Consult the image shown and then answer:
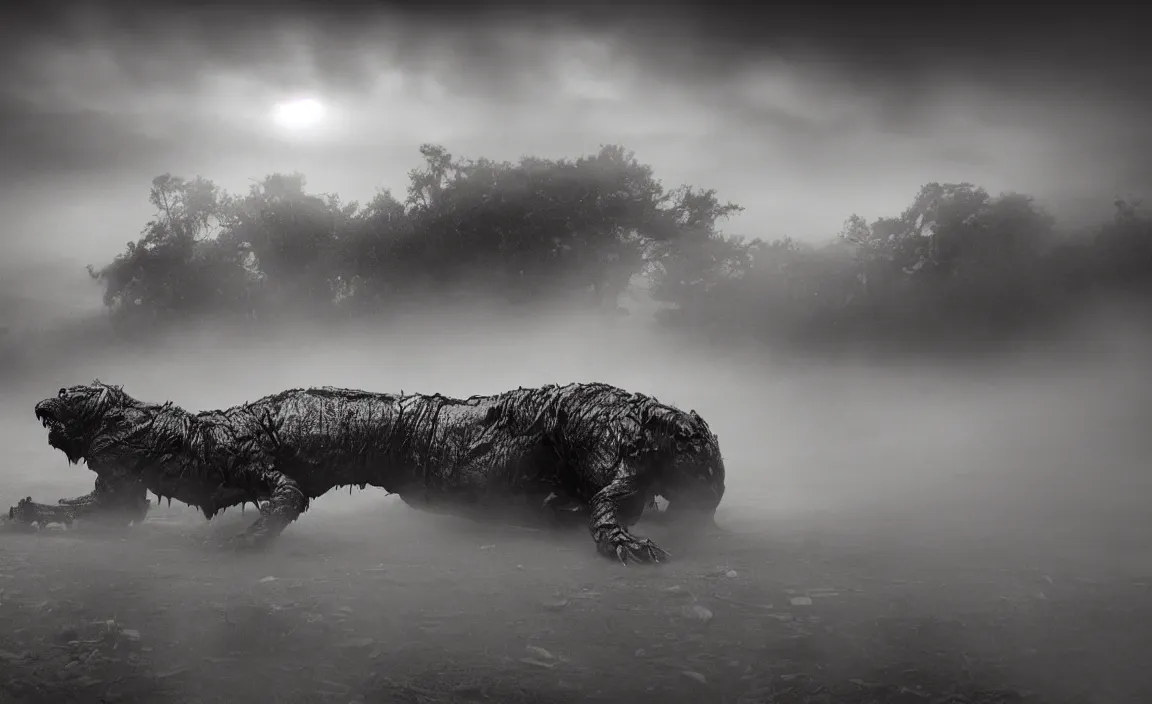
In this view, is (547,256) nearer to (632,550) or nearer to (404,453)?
(404,453)

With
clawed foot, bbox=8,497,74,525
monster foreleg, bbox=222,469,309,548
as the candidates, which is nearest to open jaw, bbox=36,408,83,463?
clawed foot, bbox=8,497,74,525

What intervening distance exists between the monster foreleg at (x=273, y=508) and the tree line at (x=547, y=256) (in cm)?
997

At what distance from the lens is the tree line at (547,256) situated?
678 inches

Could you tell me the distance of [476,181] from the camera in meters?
17.8

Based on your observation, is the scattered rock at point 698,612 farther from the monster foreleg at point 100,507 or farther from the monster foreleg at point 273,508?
the monster foreleg at point 100,507

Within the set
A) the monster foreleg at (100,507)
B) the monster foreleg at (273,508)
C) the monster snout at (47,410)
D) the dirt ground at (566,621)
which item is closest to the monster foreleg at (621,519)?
the dirt ground at (566,621)

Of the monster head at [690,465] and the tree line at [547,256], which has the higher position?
the tree line at [547,256]

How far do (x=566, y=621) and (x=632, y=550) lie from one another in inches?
65.2

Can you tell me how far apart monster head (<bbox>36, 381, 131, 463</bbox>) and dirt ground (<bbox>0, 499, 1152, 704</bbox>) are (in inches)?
38.0

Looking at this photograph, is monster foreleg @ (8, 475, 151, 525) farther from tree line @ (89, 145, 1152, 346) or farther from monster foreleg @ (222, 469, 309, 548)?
tree line @ (89, 145, 1152, 346)

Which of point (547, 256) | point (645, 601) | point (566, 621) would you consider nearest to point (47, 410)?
point (566, 621)

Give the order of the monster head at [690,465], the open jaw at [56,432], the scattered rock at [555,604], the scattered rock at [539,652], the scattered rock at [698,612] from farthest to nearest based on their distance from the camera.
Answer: the open jaw at [56,432], the monster head at [690,465], the scattered rock at [555,604], the scattered rock at [698,612], the scattered rock at [539,652]

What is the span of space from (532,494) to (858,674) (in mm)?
4403

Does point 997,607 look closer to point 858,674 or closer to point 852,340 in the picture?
point 858,674
